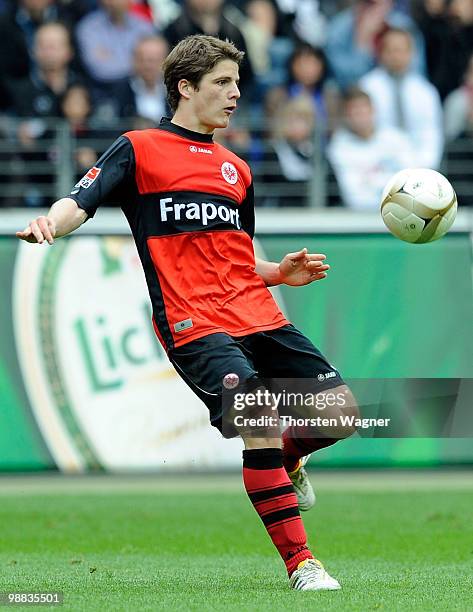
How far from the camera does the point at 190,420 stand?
1102cm

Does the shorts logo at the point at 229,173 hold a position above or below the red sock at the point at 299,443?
above

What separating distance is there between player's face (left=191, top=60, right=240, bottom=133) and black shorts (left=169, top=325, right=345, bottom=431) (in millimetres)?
1089

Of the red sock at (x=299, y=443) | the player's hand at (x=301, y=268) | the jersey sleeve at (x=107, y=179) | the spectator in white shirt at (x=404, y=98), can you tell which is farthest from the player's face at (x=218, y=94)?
the spectator in white shirt at (x=404, y=98)

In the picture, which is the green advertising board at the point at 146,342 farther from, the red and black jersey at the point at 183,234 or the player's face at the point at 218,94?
the player's face at the point at 218,94

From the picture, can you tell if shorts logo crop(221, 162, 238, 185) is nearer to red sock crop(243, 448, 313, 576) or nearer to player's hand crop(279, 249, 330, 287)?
player's hand crop(279, 249, 330, 287)

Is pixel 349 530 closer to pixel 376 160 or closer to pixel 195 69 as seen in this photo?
pixel 195 69

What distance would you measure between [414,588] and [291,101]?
807 cm

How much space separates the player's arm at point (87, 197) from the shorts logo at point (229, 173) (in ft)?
1.65

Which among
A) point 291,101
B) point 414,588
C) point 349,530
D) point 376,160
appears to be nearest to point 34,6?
point 291,101

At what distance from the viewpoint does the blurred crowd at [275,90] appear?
1270cm

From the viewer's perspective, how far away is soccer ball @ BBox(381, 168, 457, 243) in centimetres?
662

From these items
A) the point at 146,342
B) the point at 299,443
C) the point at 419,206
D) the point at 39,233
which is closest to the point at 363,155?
the point at 146,342

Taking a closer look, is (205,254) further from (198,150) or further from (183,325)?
(198,150)

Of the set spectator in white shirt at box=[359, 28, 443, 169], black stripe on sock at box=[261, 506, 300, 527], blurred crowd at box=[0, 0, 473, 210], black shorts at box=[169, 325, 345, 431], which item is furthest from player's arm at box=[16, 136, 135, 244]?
spectator in white shirt at box=[359, 28, 443, 169]
